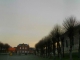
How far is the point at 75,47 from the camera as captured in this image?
88.6m

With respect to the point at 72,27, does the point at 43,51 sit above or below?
below

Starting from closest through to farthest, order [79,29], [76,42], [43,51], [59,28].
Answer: [79,29], [59,28], [76,42], [43,51]

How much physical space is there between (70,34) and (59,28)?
1460 cm

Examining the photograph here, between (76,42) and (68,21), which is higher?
(68,21)

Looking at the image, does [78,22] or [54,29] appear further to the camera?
[54,29]

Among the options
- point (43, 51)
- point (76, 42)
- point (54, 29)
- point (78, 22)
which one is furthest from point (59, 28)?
point (43, 51)

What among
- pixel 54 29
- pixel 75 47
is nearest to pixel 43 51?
pixel 75 47

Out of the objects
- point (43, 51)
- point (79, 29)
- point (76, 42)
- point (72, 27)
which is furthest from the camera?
point (43, 51)

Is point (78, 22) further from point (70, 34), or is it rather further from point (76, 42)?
point (76, 42)

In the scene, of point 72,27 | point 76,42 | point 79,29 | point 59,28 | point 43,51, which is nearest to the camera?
point 72,27

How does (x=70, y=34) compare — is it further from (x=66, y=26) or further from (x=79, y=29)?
(x=79, y=29)

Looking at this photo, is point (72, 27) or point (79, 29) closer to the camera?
point (72, 27)

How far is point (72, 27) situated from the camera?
49.5 metres

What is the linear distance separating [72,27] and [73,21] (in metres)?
2.08
